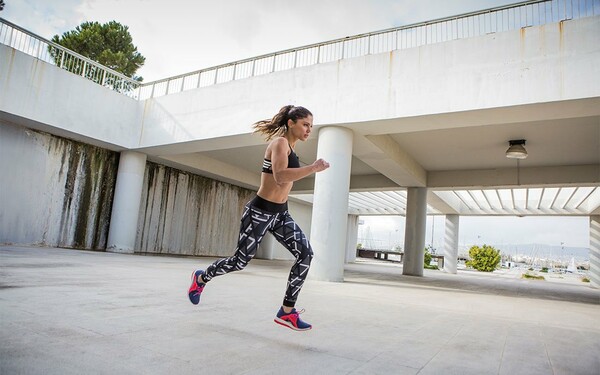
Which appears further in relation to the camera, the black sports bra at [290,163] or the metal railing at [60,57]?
the metal railing at [60,57]

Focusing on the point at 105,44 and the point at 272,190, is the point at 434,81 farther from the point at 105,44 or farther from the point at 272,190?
the point at 105,44

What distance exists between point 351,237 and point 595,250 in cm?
1759

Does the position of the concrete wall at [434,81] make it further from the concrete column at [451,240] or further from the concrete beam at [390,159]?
the concrete column at [451,240]

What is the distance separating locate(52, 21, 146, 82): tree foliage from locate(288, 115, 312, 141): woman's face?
29.6m

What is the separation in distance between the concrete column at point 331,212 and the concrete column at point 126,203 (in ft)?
28.9

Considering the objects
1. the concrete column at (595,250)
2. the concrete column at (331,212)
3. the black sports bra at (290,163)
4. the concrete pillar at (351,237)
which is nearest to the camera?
the black sports bra at (290,163)

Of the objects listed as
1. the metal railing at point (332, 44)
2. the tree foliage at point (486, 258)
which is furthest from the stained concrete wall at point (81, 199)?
the tree foliage at point (486, 258)

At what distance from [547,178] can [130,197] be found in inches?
659

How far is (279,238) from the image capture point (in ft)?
11.3

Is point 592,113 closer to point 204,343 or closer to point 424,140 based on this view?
point 424,140

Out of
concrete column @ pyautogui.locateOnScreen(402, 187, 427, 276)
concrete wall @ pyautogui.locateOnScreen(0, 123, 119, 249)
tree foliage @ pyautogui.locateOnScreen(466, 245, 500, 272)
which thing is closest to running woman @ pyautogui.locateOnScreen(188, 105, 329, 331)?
concrete wall @ pyautogui.locateOnScreen(0, 123, 119, 249)

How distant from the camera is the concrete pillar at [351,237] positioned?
1348 inches

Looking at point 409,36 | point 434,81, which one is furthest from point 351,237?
point 434,81

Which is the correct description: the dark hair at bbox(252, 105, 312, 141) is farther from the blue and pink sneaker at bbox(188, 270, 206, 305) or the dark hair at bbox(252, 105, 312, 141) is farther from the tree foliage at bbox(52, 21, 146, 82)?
the tree foliage at bbox(52, 21, 146, 82)
